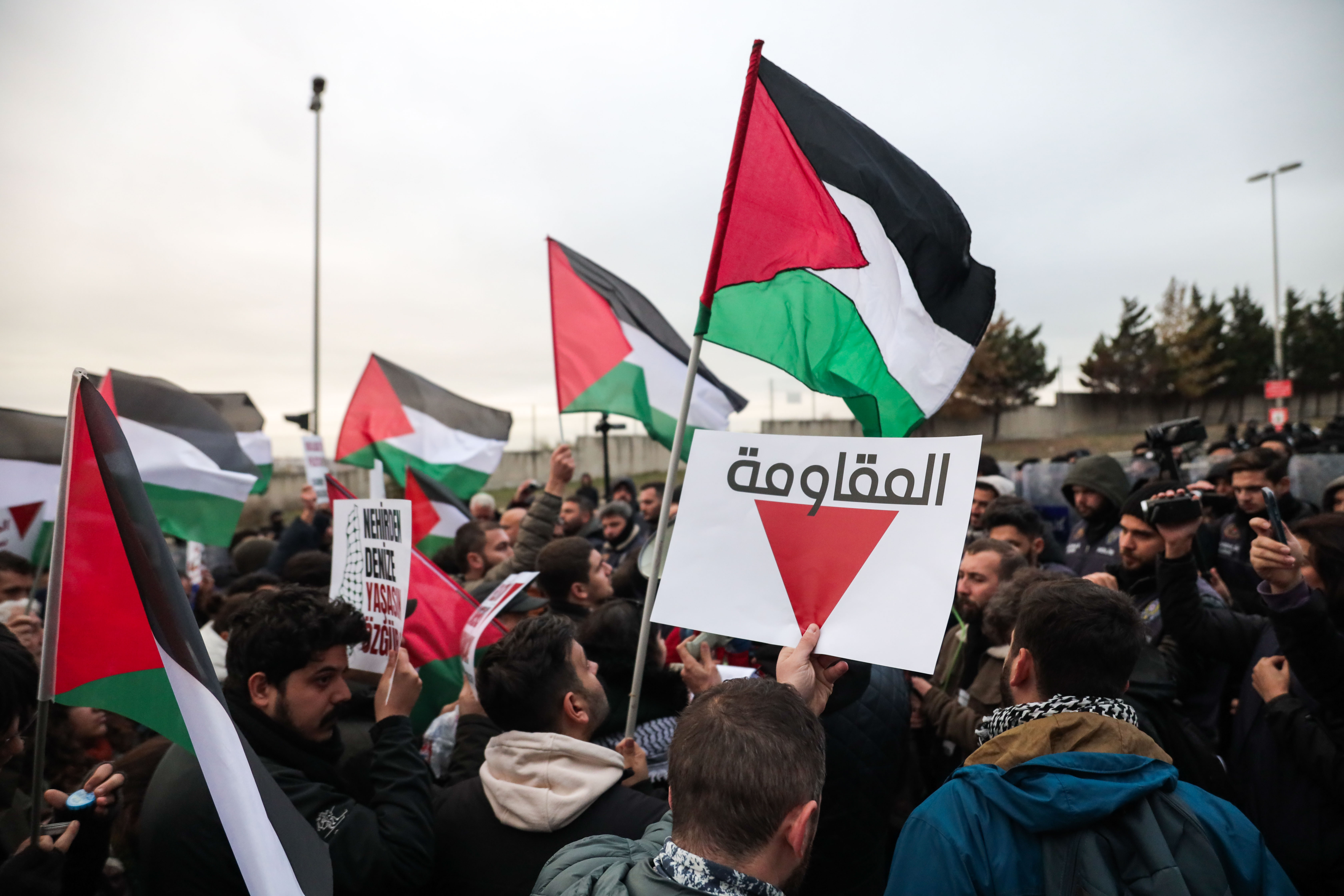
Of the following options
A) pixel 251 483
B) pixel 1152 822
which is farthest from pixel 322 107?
pixel 1152 822

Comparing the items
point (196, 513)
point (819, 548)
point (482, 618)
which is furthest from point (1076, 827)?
point (196, 513)

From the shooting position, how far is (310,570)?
5.09 metres

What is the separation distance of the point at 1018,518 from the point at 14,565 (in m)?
5.93

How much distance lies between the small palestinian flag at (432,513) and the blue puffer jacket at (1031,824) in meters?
5.29

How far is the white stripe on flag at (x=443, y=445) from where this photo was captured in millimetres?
8773

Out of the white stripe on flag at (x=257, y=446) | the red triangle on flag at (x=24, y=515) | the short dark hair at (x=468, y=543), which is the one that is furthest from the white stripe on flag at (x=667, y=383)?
the white stripe on flag at (x=257, y=446)

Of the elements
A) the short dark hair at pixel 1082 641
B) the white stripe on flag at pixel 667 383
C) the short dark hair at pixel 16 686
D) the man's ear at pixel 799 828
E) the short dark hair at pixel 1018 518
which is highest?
the white stripe on flag at pixel 667 383

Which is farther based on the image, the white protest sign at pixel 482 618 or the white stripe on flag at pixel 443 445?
the white stripe on flag at pixel 443 445

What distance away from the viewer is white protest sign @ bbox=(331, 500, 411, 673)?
3.15 meters

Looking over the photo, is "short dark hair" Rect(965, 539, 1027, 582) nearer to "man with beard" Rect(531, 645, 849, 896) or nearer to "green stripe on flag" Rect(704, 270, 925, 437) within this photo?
"green stripe on flag" Rect(704, 270, 925, 437)

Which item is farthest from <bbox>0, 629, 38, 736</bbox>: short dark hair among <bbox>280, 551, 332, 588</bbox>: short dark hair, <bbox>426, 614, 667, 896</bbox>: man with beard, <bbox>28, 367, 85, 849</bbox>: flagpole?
<bbox>280, 551, 332, 588</bbox>: short dark hair

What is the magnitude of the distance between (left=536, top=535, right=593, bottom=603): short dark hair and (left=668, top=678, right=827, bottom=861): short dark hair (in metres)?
2.65

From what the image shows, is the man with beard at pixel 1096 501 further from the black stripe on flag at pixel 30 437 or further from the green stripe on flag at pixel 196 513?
the black stripe on flag at pixel 30 437

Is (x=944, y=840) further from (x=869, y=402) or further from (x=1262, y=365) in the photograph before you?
(x=1262, y=365)
